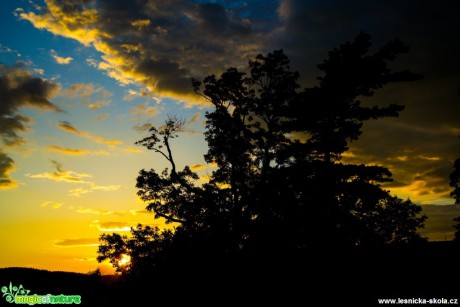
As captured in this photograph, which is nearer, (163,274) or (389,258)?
(389,258)

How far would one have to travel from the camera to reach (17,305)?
14.3 meters

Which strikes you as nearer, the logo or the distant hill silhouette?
the distant hill silhouette

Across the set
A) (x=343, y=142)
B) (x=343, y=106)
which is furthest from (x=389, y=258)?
(x=343, y=106)

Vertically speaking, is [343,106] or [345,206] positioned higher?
[343,106]

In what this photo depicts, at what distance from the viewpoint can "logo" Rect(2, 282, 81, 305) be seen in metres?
14.9

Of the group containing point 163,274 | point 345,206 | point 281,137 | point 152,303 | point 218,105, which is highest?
point 218,105

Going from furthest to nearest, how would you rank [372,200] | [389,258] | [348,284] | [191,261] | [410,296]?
[191,261] < [372,200] < [389,258] < [348,284] < [410,296]

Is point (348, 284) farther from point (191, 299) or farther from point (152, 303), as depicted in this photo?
point (152, 303)

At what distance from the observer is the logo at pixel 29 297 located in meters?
14.9

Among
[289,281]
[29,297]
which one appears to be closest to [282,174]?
[289,281]

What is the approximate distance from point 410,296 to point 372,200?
669 centimetres

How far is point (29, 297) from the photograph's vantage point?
50.5 ft

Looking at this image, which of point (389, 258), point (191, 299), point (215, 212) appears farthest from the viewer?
point (215, 212)

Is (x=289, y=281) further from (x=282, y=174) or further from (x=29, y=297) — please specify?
(x=29, y=297)
